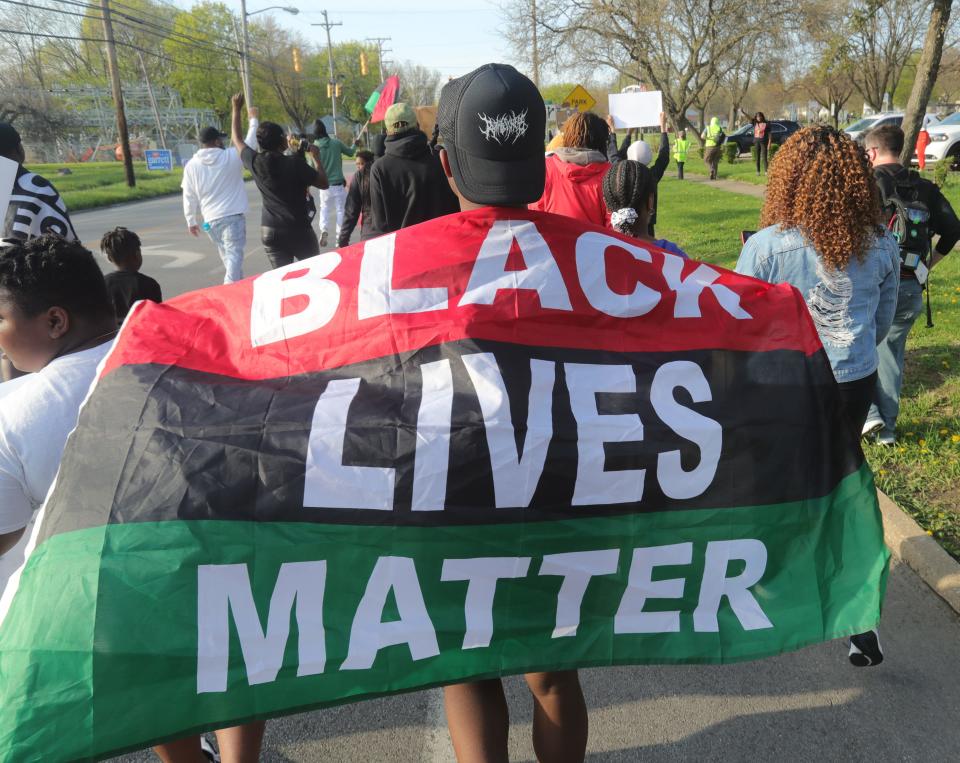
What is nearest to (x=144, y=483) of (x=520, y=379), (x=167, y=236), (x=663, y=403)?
(x=520, y=379)

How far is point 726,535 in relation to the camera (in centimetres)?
198

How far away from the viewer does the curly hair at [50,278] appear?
2.13 metres

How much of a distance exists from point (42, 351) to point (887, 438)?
448 centimetres

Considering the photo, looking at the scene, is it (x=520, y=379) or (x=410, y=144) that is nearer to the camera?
(x=520, y=379)

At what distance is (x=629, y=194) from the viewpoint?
3.80 meters

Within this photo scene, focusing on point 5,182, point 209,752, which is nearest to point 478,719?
point 209,752

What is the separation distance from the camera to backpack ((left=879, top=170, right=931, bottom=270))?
15.3 feet

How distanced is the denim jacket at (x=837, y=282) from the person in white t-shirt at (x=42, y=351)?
2629 mm

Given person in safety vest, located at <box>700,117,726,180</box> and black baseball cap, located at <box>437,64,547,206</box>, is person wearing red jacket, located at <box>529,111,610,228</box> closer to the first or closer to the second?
black baseball cap, located at <box>437,64,547,206</box>

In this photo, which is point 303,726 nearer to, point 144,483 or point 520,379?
point 144,483

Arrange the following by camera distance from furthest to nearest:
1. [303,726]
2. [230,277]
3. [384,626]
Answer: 1. [230,277]
2. [303,726]
3. [384,626]

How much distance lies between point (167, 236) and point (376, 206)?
1187cm

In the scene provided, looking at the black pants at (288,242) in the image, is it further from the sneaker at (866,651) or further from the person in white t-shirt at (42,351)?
the sneaker at (866,651)

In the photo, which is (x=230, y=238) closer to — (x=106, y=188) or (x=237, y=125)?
(x=237, y=125)
